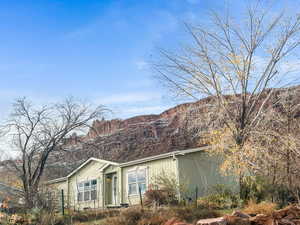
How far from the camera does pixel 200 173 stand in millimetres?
19484

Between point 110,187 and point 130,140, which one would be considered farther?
point 130,140

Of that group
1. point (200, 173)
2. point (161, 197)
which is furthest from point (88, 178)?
point (161, 197)

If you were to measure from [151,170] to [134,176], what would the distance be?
1.55 meters

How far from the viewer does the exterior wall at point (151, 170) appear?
1925 centimetres

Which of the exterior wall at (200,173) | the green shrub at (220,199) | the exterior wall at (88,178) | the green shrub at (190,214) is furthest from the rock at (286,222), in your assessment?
the exterior wall at (88,178)

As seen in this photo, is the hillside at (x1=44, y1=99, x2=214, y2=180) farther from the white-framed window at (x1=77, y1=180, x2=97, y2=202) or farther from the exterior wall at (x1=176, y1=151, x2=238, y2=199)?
the exterior wall at (x1=176, y1=151, x2=238, y2=199)

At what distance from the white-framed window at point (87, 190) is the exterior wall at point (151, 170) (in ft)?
9.33

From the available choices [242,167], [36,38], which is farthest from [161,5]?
[242,167]

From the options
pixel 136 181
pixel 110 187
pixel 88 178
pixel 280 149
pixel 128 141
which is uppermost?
pixel 128 141

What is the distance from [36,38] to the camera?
11766mm

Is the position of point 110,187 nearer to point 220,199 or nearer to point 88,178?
point 88,178

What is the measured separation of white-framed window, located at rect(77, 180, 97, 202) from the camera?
2417 cm

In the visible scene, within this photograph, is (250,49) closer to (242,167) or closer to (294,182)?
(242,167)

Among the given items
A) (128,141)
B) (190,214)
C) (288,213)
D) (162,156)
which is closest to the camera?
(288,213)
